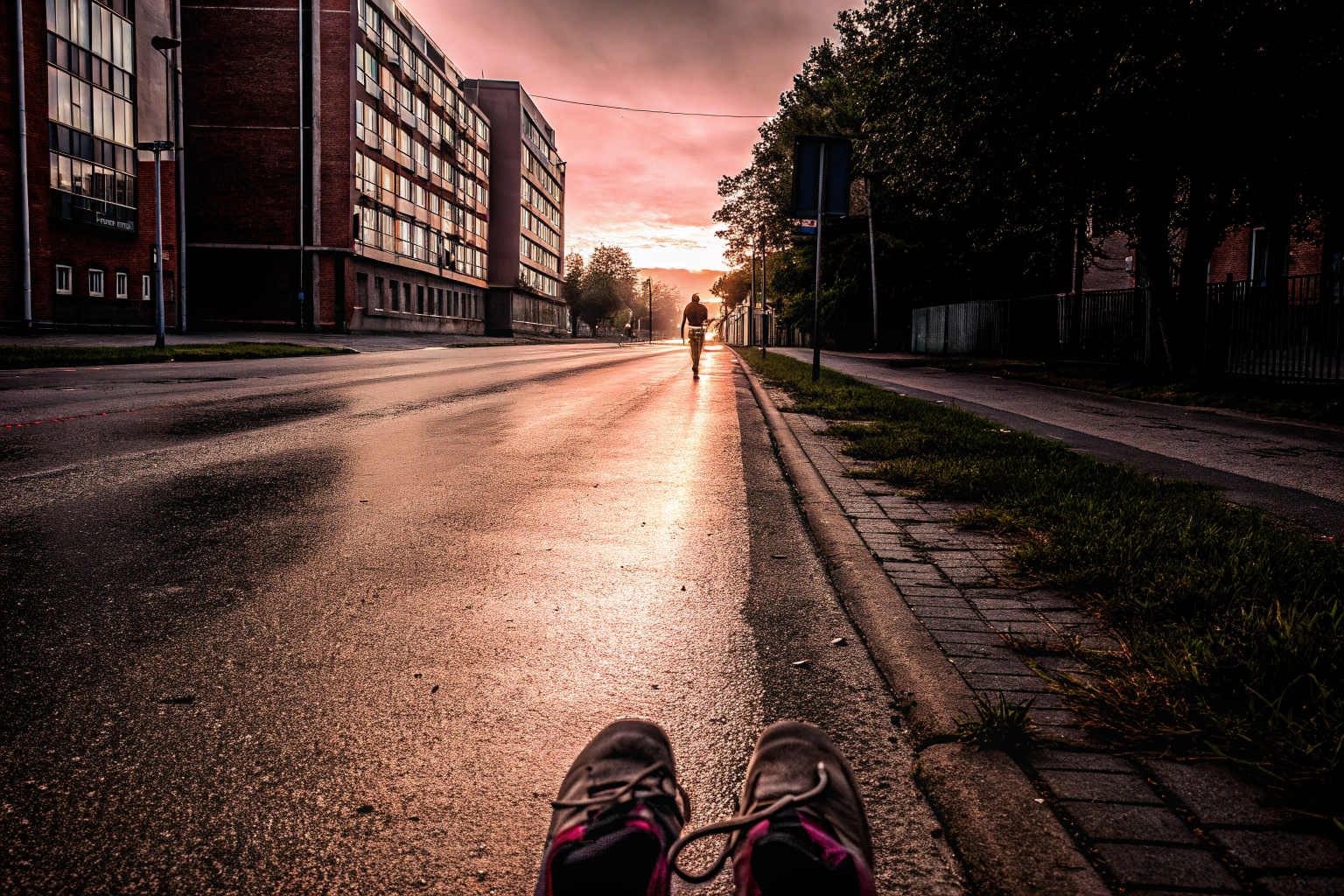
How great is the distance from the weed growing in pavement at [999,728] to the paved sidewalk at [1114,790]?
0.07m

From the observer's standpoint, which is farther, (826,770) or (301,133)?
(301,133)

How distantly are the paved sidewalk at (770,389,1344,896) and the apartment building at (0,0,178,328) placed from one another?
3431 centimetres

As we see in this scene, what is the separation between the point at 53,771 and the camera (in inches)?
81.5

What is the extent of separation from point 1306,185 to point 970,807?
1686 cm

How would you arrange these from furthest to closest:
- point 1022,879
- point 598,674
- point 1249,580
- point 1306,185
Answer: point 1306,185, point 1249,580, point 598,674, point 1022,879

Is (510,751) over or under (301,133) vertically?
under

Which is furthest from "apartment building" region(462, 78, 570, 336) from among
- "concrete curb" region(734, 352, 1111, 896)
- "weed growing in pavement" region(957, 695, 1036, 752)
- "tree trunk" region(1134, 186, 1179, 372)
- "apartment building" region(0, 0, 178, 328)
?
"weed growing in pavement" region(957, 695, 1036, 752)

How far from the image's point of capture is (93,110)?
34.4 m

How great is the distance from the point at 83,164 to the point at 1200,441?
4060 cm

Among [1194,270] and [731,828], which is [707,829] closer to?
[731,828]

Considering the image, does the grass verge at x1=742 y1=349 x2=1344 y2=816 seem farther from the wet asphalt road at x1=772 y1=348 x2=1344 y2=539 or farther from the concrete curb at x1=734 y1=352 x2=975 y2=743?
the wet asphalt road at x1=772 y1=348 x2=1344 y2=539

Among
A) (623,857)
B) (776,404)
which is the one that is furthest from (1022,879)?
(776,404)

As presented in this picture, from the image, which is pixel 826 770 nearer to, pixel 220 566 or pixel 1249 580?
pixel 1249 580

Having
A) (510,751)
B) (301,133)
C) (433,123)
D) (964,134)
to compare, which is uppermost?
(433,123)
